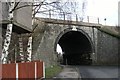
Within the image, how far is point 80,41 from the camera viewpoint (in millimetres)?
46594

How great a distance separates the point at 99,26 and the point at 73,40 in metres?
7.47

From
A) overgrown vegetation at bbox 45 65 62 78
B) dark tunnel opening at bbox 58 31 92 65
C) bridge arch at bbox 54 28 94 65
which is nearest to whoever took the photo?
overgrown vegetation at bbox 45 65 62 78

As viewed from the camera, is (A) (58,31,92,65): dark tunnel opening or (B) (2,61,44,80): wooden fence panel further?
(A) (58,31,92,65): dark tunnel opening

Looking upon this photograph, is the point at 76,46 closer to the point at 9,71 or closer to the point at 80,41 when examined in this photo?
the point at 80,41

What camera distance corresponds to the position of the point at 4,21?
18172 millimetres

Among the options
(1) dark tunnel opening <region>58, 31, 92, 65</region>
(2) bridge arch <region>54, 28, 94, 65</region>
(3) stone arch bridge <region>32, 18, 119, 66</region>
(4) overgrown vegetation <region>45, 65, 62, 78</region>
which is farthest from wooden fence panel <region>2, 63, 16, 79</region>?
(1) dark tunnel opening <region>58, 31, 92, 65</region>

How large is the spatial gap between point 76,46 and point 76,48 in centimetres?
35

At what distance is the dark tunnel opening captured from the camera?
43.6 metres

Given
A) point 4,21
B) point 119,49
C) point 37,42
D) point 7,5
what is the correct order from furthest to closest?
point 119,49
point 37,42
point 7,5
point 4,21

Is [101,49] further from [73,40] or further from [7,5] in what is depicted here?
[7,5]

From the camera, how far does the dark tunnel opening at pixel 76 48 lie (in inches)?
1715

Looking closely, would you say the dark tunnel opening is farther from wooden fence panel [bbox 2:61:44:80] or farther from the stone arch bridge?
wooden fence panel [bbox 2:61:44:80]

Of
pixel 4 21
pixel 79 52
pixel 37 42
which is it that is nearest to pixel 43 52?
pixel 37 42

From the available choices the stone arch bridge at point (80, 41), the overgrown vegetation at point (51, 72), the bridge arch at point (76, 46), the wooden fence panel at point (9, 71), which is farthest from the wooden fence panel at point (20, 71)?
the bridge arch at point (76, 46)
